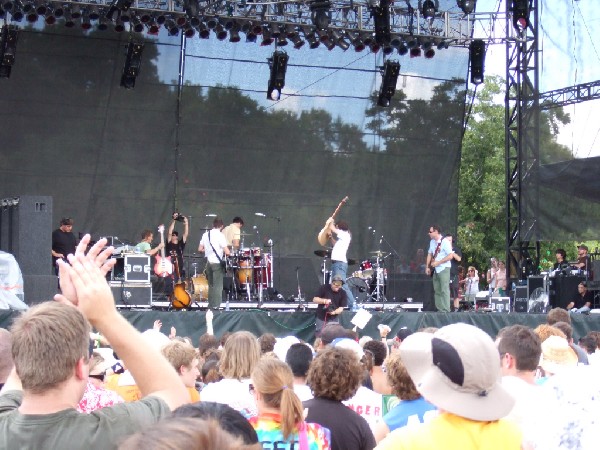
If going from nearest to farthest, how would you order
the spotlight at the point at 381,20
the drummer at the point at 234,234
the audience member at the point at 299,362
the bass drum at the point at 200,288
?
the audience member at the point at 299,362, the drummer at the point at 234,234, the spotlight at the point at 381,20, the bass drum at the point at 200,288

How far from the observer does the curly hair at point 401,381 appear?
4.76 m

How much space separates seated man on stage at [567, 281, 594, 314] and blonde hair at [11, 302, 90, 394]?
51.8 ft

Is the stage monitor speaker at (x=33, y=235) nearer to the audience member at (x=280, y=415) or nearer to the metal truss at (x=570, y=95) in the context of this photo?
the metal truss at (x=570, y=95)

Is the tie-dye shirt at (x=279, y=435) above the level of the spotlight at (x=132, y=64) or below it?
below

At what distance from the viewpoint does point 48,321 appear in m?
2.52

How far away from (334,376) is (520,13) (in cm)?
1635

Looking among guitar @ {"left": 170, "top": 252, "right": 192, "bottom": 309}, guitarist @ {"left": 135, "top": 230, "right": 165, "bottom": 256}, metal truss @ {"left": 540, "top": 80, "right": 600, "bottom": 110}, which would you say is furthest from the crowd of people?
metal truss @ {"left": 540, "top": 80, "right": 600, "bottom": 110}

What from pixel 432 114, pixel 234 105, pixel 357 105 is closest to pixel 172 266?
pixel 234 105

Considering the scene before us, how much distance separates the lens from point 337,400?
4559 mm

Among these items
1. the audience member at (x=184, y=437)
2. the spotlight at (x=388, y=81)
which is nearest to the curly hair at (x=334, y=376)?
the audience member at (x=184, y=437)

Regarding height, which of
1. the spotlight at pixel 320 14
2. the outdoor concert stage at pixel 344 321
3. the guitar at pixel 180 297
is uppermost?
the spotlight at pixel 320 14

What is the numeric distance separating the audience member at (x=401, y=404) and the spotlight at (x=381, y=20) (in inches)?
557

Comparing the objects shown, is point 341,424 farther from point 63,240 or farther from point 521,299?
point 521,299

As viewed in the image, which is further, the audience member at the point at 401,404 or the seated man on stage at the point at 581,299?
the seated man on stage at the point at 581,299
